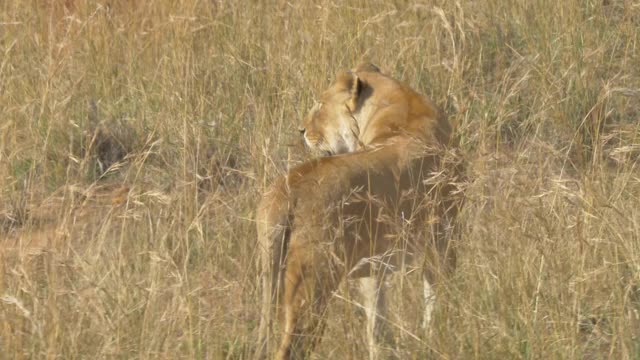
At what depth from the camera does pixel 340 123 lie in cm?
498

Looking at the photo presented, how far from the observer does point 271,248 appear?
144 inches

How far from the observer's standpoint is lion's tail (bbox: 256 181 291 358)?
11.8ft

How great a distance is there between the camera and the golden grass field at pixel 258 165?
3.63 metres

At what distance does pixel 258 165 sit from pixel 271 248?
3.70 feet

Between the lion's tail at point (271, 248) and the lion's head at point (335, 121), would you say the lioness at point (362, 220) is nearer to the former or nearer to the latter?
the lion's tail at point (271, 248)

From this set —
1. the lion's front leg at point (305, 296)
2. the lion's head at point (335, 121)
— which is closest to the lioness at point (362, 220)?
the lion's front leg at point (305, 296)

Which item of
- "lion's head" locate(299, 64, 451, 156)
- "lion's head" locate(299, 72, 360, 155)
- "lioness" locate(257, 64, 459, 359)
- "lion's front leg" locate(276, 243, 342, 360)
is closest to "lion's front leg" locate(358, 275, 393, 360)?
"lioness" locate(257, 64, 459, 359)

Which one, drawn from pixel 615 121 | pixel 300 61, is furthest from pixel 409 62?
pixel 615 121

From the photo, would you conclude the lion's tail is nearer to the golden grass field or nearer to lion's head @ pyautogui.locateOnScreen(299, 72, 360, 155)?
the golden grass field

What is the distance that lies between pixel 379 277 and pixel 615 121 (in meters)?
2.59

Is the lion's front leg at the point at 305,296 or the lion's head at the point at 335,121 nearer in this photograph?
the lion's front leg at the point at 305,296

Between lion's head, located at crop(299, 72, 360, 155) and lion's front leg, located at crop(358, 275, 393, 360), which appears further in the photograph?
lion's head, located at crop(299, 72, 360, 155)

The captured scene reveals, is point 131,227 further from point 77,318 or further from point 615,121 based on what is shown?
point 615,121

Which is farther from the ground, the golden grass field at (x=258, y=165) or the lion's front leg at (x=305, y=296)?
the lion's front leg at (x=305, y=296)
